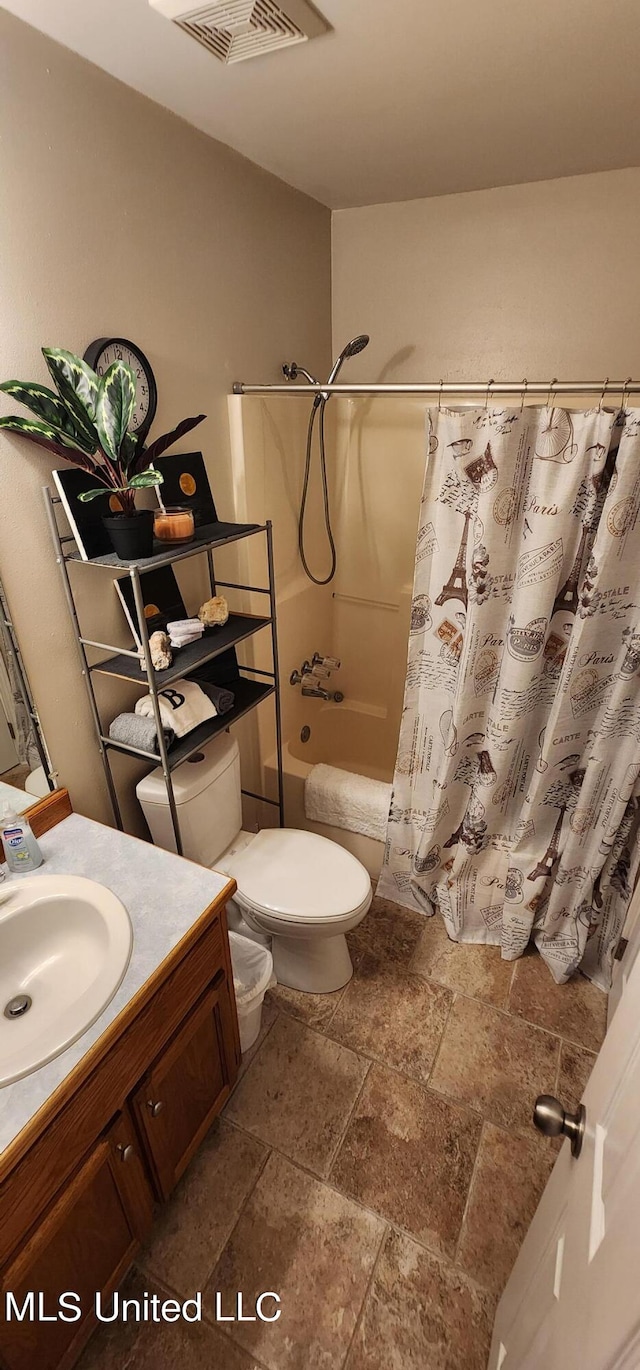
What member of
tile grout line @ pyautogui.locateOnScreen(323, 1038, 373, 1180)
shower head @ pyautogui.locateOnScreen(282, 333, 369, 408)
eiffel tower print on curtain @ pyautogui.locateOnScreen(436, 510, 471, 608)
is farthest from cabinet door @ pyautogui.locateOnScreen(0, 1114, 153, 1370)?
shower head @ pyautogui.locateOnScreen(282, 333, 369, 408)

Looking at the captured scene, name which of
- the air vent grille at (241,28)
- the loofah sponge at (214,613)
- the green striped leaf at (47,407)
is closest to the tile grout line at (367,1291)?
the loofah sponge at (214,613)

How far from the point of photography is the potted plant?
3.39 ft

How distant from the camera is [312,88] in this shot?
1207 millimetres

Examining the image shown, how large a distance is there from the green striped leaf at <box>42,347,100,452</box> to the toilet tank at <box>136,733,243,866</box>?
2.77 ft

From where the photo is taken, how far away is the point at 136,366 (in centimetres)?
133

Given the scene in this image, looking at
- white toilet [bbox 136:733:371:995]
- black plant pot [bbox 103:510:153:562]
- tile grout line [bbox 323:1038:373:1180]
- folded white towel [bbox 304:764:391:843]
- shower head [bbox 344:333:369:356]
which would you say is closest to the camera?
black plant pot [bbox 103:510:153:562]

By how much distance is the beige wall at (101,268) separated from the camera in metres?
1.07

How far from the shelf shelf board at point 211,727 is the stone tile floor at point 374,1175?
922 mm

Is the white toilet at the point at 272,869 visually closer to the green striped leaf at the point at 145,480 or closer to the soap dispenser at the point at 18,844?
the soap dispenser at the point at 18,844

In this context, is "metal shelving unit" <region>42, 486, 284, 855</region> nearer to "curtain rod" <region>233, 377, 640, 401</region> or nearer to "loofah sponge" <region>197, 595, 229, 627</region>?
"loofah sponge" <region>197, 595, 229, 627</region>

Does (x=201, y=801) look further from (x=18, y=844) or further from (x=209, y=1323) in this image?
(x=209, y=1323)

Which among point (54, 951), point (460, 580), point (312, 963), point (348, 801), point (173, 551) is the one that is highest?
point (173, 551)

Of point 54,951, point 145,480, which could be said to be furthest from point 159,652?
point 54,951

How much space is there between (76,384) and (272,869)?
130cm
